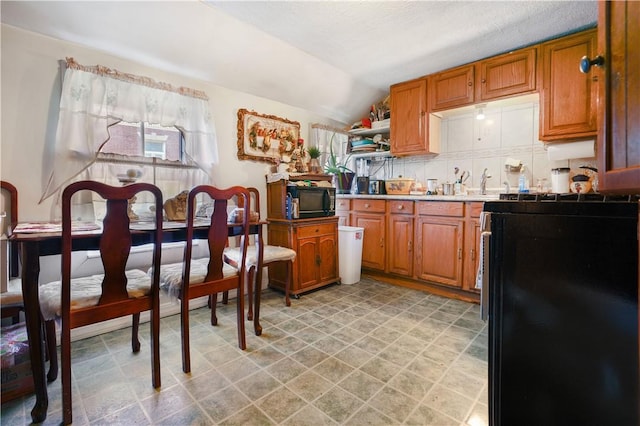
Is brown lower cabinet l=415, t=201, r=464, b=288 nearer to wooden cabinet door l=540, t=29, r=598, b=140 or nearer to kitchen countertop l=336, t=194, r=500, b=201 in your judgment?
kitchen countertop l=336, t=194, r=500, b=201

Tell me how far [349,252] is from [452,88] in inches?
80.4

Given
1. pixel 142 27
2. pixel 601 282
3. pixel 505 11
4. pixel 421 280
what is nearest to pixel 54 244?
pixel 142 27

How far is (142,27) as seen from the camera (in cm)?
219

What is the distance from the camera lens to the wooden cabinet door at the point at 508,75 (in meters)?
2.71

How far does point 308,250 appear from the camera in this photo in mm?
3033

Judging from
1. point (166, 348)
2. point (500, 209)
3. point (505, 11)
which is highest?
point (505, 11)

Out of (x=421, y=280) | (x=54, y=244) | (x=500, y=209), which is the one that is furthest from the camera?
(x=421, y=280)

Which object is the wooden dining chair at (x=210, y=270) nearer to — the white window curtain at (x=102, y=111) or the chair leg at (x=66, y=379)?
the chair leg at (x=66, y=379)

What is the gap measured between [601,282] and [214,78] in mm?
3014

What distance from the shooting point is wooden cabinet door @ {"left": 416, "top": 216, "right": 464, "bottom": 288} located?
288 cm

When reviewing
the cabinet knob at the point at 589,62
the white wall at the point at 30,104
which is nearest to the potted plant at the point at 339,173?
the white wall at the point at 30,104

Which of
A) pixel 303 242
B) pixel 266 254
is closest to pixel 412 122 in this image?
pixel 303 242

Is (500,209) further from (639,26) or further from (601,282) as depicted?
(639,26)

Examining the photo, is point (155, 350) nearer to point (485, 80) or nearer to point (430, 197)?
point (430, 197)
